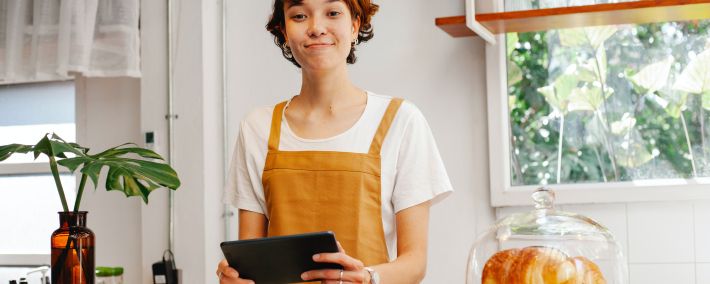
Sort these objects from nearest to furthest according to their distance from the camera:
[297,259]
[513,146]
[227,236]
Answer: [297,259] < [513,146] < [227,236]

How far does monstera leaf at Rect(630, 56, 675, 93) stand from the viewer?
2717 mm

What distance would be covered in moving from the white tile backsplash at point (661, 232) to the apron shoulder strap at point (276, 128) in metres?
1.46

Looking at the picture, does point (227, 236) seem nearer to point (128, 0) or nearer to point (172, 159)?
point (172, 159)

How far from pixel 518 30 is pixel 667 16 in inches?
16.4

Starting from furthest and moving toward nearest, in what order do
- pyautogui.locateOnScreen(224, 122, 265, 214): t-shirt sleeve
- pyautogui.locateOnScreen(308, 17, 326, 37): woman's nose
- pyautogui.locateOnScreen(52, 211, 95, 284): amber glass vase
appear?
pyautogui.locateOnScreen(224, 122, 265, 214): t-shirt sleeve
pyautogui.locateOnScreen(308, 17, 326, 37): woman's nose
pyautogui.locateOnScreen(52, 211, 95, 284): amber glass vase

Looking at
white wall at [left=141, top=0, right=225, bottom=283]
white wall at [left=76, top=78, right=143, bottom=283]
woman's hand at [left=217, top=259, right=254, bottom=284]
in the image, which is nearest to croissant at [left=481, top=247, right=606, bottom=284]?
woman's hand at [left=217, top=259, right=254, bottom=284]

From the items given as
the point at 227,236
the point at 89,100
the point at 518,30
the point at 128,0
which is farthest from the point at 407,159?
the point at 89,100

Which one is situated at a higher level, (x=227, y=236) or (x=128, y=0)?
(x=128, y=0)

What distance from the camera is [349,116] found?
61.7 inches

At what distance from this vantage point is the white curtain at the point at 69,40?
3141mm

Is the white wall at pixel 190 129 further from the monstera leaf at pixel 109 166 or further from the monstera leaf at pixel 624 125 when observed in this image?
the monstera leaf at pixel 109 166

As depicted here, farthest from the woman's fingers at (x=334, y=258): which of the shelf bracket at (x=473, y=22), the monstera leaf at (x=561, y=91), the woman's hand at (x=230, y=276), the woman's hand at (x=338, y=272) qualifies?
the monstera leaf at (x=561, y=91)

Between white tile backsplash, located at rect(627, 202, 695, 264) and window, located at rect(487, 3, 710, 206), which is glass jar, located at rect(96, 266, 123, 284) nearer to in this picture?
window, located at rect(487, 3, 710, 206)

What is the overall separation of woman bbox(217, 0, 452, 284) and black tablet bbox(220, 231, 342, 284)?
7.0 inches
